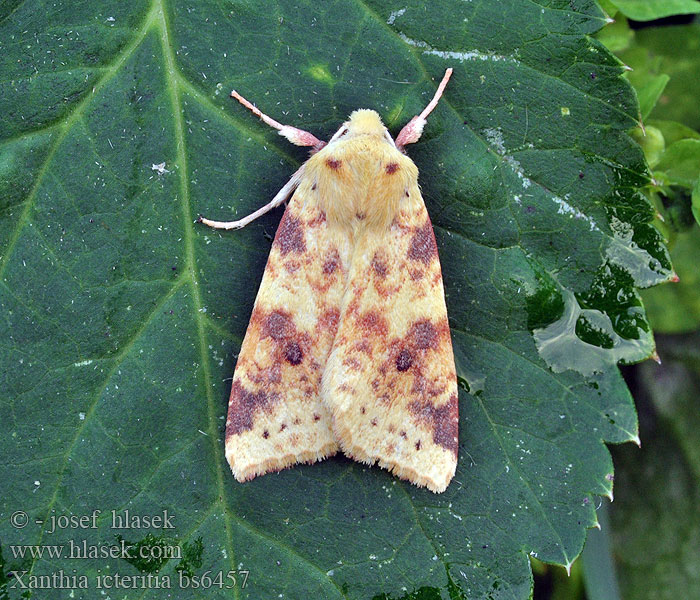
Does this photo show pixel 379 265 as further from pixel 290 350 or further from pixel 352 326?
pixel 290 350

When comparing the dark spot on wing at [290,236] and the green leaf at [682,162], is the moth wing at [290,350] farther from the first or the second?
the green leaf at [682,162]

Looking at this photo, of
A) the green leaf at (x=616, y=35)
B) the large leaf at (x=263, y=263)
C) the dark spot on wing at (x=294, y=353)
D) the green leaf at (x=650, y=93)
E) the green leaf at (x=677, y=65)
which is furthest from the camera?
the green leaf at (x=677, y=65)

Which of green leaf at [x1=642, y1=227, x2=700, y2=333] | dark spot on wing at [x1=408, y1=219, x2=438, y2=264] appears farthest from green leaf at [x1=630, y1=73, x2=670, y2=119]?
dark spot on wing at [x1=408, y1=219, x2=438, y2=264]

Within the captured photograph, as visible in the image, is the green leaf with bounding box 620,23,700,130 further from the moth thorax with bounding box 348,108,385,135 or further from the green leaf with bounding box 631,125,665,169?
the moth thorax with bounding box 348,108,385,135

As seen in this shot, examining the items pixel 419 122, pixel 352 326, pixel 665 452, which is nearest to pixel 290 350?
pixel 352 326

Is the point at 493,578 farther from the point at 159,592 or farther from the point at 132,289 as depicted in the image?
the point at 132,289

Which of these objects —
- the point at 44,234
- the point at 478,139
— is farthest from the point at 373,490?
the point at 44,234

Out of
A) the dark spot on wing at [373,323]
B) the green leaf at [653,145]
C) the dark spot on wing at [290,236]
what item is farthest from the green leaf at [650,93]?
the dark spot on wing at [290,236]
